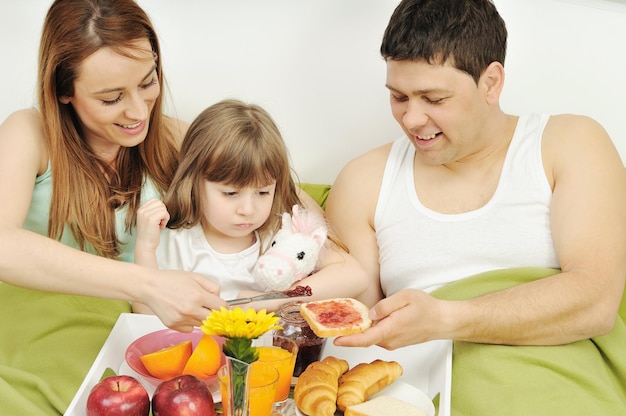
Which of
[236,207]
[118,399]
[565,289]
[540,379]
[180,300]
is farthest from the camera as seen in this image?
[236,207]

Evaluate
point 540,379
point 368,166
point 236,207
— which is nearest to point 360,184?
point 368,166

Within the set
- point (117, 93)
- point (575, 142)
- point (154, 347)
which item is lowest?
point (154, 347)

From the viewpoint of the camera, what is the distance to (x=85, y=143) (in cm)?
204

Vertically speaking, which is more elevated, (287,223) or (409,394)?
(287,223)

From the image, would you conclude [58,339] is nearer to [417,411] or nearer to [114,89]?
[114,89]

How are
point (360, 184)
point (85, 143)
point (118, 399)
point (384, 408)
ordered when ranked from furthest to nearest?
point (360, 184) → point (85, 143) → point (384, 408) → point (118, 399)

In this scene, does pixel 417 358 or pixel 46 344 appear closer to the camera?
pixel 417 358

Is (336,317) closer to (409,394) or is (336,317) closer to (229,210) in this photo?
(409,394)

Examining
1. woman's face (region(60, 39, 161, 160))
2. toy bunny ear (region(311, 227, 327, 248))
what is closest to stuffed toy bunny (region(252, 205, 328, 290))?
toy bunny ear (region(311, 227, 327, 248))

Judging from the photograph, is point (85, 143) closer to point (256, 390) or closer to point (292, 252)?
point (292, 252)

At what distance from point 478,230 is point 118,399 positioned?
1047 millimetres

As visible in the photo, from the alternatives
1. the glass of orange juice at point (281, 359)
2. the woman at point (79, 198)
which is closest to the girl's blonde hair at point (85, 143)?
the woman at point (79, 198)

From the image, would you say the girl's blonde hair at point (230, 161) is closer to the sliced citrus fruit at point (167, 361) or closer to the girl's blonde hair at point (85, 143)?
the girl's blonde hair at point (85, 143)

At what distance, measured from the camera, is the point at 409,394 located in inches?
60.5
